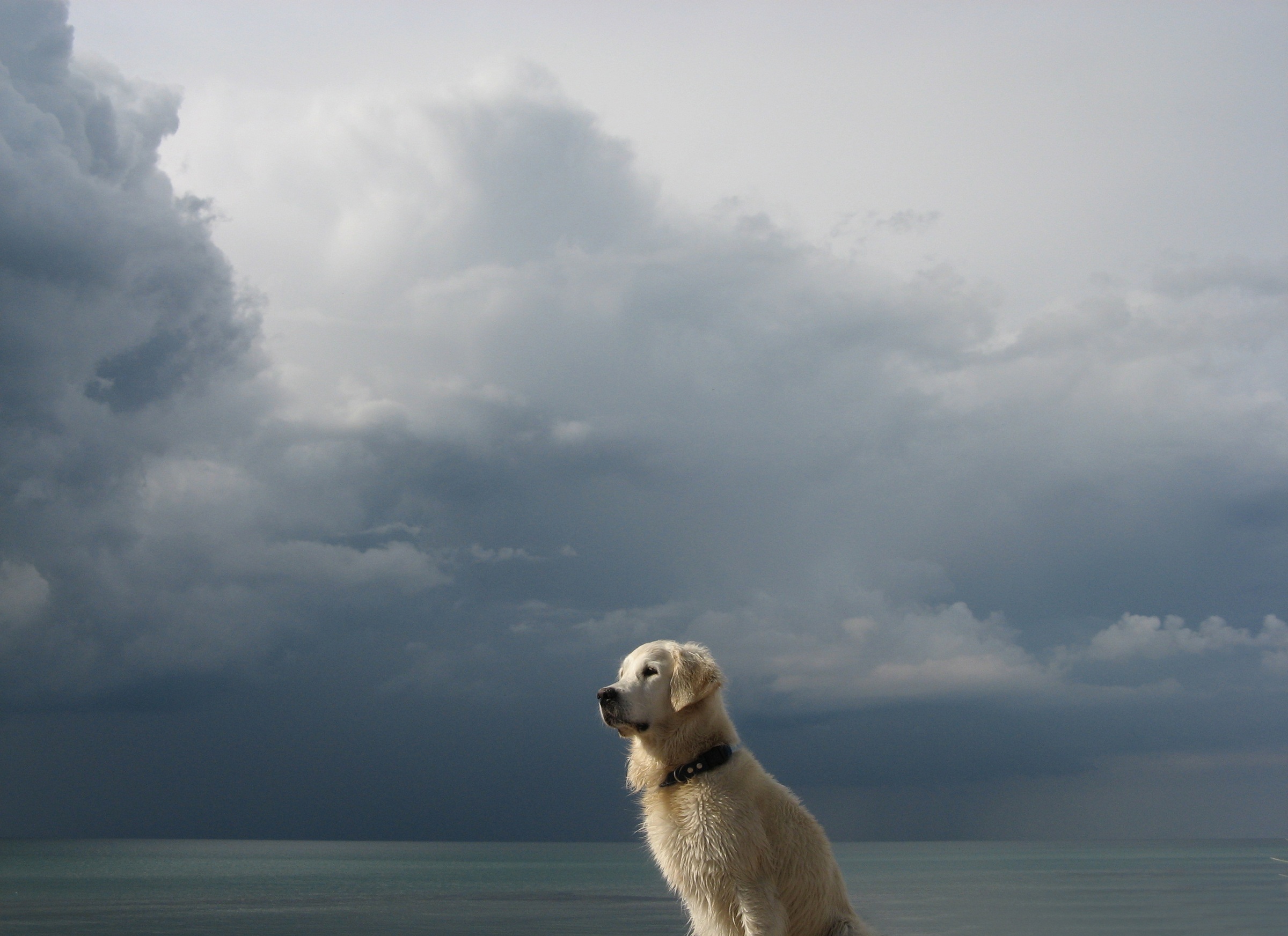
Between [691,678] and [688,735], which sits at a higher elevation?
[691,678]

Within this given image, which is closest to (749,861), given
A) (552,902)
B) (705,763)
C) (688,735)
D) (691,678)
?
(705,763)

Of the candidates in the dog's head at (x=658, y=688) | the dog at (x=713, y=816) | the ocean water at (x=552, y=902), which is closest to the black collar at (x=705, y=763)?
the dog at (x=713, y=816)

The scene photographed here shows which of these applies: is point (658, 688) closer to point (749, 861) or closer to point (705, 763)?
point (705, 763)

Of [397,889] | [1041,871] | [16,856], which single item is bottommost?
[1041,871]

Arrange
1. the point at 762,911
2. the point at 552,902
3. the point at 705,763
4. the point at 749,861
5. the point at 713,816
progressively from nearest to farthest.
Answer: the point at 762,911
the point at 749,861
the point at 713,816
the point at 705,763
the point at 552,902

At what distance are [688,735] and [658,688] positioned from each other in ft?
1.12

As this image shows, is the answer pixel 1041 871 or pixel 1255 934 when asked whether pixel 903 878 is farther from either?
pixel 1255 934

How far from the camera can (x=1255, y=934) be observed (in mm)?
31281

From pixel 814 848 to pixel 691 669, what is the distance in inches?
46.9

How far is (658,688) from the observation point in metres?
5.94

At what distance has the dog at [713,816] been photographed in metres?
5.63

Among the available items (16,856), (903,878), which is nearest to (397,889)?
(903,878)

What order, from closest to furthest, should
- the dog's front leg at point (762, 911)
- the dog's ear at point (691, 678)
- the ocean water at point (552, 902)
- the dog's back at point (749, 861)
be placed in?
the dog's front leg at point (762, 911) < the dog's back at point (749, 861) < the dog's ear at point (691, 678) < the ocean water at point (552, 902)

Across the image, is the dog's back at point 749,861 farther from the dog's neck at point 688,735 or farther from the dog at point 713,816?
the dog's neck at point 688,735
